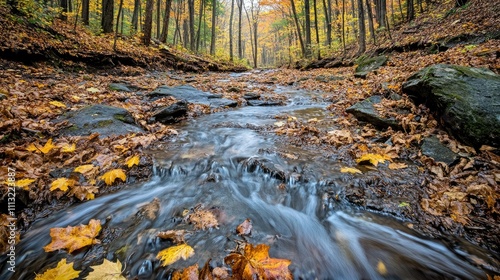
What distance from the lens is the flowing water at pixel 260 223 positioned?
1834 mm

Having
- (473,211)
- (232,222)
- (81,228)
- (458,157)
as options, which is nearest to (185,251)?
(232,222)

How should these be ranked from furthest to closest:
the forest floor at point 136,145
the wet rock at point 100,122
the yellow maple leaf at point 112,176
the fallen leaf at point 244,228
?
the wet rock at point 100,122
the yellow maple leaf at point 112,176
the forest floor at point 136,145
the fallen leaf at point 244,228

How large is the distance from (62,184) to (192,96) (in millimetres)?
5160

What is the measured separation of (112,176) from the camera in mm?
2914

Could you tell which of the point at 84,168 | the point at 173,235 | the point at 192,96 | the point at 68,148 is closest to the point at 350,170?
the point at 173,235

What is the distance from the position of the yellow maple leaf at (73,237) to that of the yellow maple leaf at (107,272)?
1.08ft

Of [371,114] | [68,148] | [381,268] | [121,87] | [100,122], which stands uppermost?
[121,87]

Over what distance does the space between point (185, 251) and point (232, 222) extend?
21.3 inches

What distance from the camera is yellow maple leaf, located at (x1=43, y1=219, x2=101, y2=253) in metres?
1.95

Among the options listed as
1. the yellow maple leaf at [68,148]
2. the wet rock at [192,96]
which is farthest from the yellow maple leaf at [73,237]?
the wet rock at [192,96]

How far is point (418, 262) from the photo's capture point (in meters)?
1.91

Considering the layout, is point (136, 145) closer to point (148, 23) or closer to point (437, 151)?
point (437, 151)

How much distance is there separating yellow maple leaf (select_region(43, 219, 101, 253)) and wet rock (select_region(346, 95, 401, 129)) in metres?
4.49

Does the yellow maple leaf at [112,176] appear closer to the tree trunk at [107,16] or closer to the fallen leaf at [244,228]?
the fallen leaf at [244,228]
